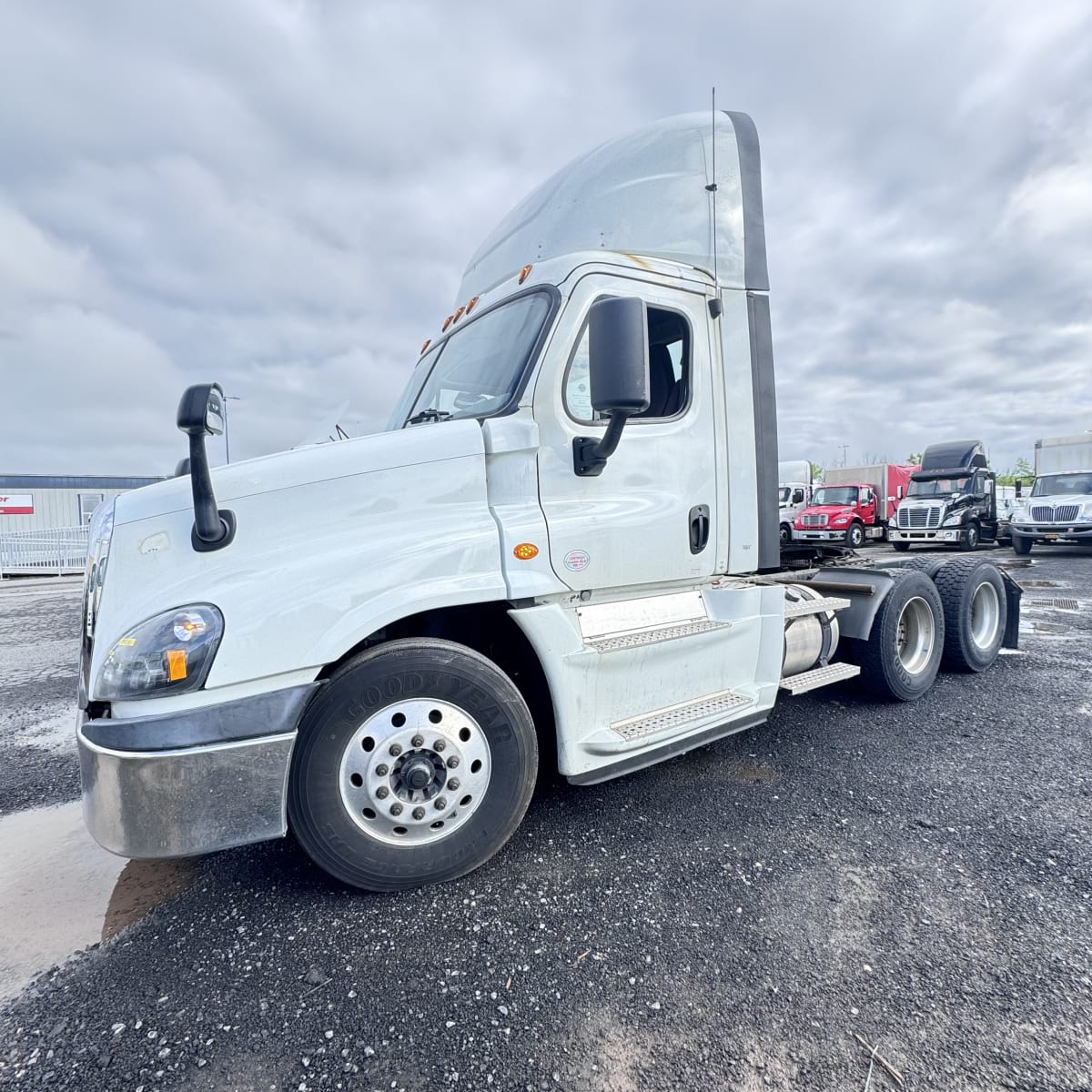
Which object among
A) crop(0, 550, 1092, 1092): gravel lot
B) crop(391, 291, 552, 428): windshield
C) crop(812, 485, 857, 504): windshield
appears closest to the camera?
crop(0, 550, 1092, 1092): gravel lot

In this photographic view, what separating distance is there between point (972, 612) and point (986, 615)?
0.26m

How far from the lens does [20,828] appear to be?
315 centimetres

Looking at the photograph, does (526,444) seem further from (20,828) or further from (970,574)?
(970,574)

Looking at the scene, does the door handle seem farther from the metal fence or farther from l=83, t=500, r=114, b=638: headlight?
the metal fence

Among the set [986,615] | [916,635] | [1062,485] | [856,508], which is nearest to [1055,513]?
[1062,485]

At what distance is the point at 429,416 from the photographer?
10.7ft

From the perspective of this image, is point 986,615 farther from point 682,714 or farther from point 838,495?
point 838,495

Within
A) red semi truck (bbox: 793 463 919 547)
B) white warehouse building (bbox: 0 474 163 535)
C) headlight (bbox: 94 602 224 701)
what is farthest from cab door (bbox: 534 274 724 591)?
white warehouse building (bbox: 0 474 163 535)

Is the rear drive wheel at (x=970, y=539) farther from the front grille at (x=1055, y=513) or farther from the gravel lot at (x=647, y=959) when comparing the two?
the gravel lot at (x=647, y=959)

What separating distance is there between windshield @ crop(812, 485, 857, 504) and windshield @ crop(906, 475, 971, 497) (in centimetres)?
234

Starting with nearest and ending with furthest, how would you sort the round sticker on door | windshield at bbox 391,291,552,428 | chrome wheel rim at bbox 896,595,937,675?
the round sticker on door
windshield at bbox 391,291,552,428
chrome wheel rim at bbox 896,595,937,675

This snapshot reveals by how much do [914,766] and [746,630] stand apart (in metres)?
1.34

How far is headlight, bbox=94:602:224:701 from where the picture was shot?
7.07ft

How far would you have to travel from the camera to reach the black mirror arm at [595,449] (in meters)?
2.70
